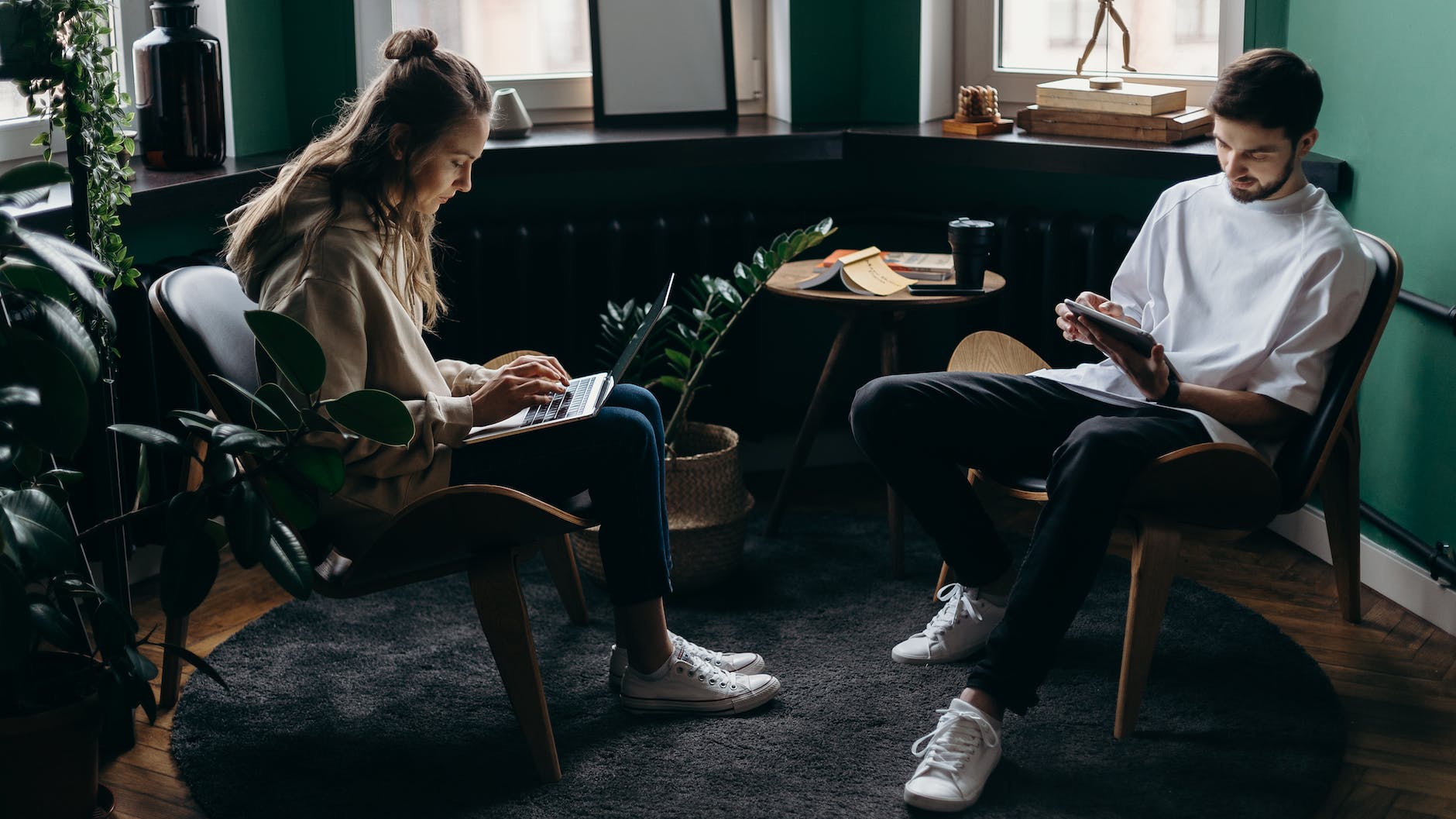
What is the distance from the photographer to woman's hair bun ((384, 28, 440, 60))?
79.0 inches

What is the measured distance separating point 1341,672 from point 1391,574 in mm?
383

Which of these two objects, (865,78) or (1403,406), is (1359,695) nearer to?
(1403,406)

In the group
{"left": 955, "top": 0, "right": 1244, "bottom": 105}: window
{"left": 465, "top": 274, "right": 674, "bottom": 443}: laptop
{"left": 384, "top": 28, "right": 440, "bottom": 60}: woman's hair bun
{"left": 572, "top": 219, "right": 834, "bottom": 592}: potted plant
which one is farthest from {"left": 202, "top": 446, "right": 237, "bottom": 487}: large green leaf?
{"left": 955, "top": 0, "right": 1244, "bottom": 105}: window

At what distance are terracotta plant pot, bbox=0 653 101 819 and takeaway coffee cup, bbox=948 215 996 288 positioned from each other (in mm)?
1705

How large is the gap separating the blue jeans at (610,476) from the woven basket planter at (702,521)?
1.55ft

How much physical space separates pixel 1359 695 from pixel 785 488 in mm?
1242

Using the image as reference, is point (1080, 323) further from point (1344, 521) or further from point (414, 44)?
point (414, 44)

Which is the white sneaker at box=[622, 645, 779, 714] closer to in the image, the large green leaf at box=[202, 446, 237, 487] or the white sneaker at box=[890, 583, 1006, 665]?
the white sneaker at box=[890, 583, 1006, 665]

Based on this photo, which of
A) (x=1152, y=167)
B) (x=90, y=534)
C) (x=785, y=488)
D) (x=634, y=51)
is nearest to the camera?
(x=90, y=534)

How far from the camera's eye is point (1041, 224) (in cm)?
308

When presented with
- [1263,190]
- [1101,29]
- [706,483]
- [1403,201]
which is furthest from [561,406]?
[1101,29]

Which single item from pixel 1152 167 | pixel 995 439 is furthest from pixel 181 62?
pixel 1152 167

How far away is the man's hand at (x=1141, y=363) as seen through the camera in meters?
2.18

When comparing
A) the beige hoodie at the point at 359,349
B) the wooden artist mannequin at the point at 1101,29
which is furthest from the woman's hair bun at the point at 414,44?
the wooden artist mannequin at the point at 1101,29
